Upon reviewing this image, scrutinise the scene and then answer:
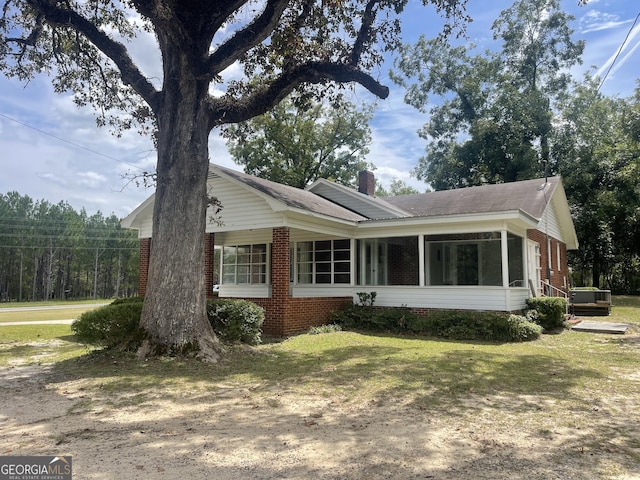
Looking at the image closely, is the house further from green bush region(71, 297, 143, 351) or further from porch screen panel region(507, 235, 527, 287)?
green bush region(71, 297, 143, 351)

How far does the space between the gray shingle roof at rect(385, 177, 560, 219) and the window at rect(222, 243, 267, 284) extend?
21.2ft

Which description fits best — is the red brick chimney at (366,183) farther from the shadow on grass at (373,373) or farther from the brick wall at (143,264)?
the shadow on grass at (373,373)

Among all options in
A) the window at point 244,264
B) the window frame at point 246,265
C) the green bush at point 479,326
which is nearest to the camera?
the green bush at point 479,326

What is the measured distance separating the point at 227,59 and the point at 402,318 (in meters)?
8.20

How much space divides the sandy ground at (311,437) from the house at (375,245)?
6639 millimetres

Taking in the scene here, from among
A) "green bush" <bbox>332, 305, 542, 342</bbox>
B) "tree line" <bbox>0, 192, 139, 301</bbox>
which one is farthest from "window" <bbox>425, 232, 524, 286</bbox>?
"tree line" <bbox>0, 192, 139, 301</bbox>

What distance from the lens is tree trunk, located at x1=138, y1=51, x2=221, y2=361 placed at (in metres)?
8.02

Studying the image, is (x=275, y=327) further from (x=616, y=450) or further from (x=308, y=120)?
(x=308, y=120)

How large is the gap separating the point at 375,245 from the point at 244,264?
612 cm

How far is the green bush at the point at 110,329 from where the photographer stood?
26.6ft

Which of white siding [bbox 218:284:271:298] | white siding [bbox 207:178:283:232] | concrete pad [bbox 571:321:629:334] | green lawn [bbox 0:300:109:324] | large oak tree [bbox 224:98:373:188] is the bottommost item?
green lawn [bbox 0:300:109:324]

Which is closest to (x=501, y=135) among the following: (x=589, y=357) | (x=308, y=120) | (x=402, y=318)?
(x=308, y=120)

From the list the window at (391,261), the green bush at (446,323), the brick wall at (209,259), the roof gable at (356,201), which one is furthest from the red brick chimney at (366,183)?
the brick wall at (209,259)

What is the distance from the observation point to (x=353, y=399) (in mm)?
5605
